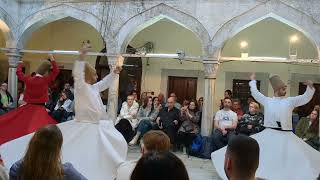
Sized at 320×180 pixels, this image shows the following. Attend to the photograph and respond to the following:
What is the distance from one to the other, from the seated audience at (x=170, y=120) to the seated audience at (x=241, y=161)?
7.71m

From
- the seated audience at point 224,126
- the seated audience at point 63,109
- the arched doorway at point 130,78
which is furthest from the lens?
the arched doorway at point 130,78

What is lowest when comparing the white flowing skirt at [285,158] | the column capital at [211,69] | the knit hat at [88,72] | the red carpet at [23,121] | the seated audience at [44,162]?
the white flowing skirt at [285,158]

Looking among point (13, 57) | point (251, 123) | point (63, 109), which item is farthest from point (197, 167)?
point (13, 57)

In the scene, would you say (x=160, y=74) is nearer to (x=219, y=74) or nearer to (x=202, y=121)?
(x=219, y=74)

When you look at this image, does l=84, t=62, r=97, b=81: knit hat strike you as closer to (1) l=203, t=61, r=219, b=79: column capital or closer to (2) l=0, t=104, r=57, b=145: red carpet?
(2) l=0, t=104, r=57, b=145: red carpet

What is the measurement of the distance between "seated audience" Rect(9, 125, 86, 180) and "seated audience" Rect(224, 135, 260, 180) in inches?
37.8

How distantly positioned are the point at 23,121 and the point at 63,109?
4.41 meters

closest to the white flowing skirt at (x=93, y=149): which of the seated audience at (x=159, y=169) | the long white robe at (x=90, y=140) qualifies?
the long white robe at (x=90, y=140)

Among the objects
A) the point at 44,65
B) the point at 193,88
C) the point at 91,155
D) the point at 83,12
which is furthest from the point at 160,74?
the point at 91,155

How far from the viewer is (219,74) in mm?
13625

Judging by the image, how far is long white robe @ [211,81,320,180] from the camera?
6496 mm

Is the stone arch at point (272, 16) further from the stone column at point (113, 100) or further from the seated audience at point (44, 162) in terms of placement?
the seated audience at point (44, 162)

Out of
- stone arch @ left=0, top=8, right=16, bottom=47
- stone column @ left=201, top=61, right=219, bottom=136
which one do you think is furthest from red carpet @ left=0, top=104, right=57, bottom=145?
stone arch @ left=0, top=8, right=16, bottom=47

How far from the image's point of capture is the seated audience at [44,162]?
2.72 m
